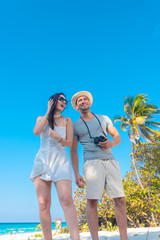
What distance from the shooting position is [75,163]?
3.59m

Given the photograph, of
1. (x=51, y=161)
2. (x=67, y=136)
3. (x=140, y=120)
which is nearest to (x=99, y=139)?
(x=67, y=136)

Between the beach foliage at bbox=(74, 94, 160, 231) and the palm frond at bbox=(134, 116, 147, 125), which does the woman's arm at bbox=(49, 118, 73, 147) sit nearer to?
the beach foliage at bbox=(74, 94, 160, 231)

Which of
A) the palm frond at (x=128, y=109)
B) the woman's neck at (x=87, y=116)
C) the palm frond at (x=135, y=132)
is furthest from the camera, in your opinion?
the palm frond at (x=128, y=109)

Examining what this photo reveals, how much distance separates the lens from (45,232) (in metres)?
2.92

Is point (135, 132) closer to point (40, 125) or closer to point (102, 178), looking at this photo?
point (102, 178)


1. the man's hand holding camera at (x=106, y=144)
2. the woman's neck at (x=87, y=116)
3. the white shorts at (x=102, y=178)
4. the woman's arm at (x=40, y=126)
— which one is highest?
the woman's neck at (x=87, y=116)

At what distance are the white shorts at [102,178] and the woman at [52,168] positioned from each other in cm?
46

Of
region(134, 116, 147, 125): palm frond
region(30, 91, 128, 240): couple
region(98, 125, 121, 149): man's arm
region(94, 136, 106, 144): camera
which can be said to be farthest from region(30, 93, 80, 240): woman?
region(134, 116, 147, 125): palm frond

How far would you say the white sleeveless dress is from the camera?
9.49ft

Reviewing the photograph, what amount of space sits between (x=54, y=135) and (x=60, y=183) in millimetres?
559

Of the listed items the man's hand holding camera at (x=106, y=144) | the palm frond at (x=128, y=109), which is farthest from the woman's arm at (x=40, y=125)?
the palm frond at (x=128, y=109)

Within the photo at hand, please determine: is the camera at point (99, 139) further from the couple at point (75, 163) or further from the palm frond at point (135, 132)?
the palm frond at point (135, 132)

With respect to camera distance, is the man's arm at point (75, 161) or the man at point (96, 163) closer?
the man at point (96, 163)

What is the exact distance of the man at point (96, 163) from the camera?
327cm
